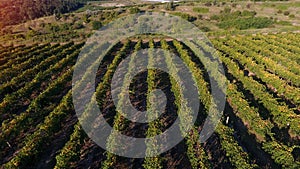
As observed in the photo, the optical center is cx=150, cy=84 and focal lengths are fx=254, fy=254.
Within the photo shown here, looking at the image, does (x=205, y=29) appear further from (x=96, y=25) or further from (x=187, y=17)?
(x=96, y=25)

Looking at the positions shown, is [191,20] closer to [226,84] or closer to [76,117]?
[226,84]

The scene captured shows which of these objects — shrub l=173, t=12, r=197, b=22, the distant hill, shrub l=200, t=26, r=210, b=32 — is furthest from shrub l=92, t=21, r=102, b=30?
the distant hill

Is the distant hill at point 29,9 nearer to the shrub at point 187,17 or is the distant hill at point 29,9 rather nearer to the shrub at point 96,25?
the shrub at point 96,25

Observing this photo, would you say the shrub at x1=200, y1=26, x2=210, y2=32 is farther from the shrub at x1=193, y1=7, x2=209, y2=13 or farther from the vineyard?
the vineyard

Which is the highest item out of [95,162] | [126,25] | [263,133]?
[126,25]

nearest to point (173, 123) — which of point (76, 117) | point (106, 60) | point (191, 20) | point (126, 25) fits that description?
point (76, 117)

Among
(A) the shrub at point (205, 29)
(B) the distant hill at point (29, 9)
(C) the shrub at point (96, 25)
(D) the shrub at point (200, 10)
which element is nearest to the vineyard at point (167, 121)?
(A) the shrub at point (205, 29)

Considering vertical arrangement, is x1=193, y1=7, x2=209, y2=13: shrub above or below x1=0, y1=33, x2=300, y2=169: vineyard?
above
